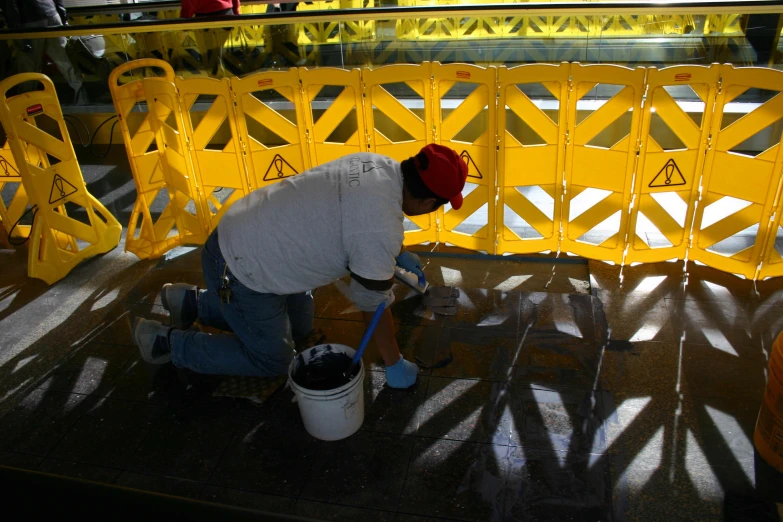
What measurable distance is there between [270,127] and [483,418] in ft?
9.94

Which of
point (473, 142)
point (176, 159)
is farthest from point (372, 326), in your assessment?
point (176, 159)

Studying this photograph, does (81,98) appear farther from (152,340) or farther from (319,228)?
(319,228)

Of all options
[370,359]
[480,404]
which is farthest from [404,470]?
[370,359]

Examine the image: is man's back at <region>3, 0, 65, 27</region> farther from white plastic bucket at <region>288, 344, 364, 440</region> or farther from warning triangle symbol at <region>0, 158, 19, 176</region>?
white plastic bucket at <region>288, 344, 364, 440</region>

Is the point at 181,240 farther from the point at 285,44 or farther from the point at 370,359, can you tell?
the point at 285,44

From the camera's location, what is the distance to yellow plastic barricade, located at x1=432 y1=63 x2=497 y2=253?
4684 millimetres

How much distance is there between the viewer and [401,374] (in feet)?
12.2

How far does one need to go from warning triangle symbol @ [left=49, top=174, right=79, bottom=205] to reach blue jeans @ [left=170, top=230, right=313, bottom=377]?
2206mm

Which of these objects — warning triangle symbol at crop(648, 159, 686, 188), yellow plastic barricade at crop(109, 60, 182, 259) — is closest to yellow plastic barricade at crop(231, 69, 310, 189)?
yellow plastic barricade at crop(109, 60, 182, 259)

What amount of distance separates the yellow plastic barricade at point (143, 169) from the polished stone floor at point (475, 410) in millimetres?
735

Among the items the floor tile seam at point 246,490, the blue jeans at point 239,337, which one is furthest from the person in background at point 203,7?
the floor tile seam at point 246,490

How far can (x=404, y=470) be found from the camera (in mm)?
3221

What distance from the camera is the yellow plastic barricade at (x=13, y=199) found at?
5.75 metres

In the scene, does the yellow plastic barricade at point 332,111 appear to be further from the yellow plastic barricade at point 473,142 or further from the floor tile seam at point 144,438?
the floor tile seam at point 144,438
